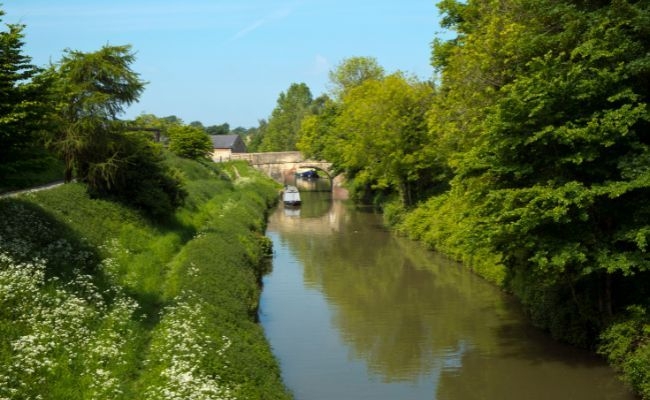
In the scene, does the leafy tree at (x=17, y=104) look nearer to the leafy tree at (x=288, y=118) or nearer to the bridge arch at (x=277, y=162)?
the bridge arch at (x=277, y=162)

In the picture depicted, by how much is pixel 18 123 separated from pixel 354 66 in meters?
55.1

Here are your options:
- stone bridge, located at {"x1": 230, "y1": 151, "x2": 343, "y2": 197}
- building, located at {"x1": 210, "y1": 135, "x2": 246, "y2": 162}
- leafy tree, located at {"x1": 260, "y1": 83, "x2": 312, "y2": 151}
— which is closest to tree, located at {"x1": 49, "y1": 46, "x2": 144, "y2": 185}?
stone bridge, located at {"x1": 230, "y1": 151, "x2": 343, "y2": 197}

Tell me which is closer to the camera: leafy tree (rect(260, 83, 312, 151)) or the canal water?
the canal water

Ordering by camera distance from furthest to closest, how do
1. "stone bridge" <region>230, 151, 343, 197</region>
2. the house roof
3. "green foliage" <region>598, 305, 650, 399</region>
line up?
the house roof
"stone bridge" <region>230, 151, 343, 197</region>
"green foliage" <region>598, 305, 650, 399</region>

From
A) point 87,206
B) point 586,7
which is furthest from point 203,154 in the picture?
point 586,7

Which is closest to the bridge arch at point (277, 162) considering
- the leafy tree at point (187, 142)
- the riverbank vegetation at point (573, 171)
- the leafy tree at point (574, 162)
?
the leafy tree at point (187, 142)

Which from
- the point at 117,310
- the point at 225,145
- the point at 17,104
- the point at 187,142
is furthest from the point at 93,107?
the point at 225,145

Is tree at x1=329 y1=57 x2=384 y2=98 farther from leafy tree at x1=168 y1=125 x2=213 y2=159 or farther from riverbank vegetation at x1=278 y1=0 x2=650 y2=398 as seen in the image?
riverbank vegetation at x1=278 y1=0 x2=650 y2=398

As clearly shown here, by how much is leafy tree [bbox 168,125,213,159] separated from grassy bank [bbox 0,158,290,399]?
33.3 m

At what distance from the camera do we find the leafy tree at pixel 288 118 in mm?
116000

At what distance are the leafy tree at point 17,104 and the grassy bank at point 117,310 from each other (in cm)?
169

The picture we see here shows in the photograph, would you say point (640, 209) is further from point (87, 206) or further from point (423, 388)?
point (87, 206)

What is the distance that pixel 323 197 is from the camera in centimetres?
7931

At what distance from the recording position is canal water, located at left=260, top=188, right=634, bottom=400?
1620 cm
